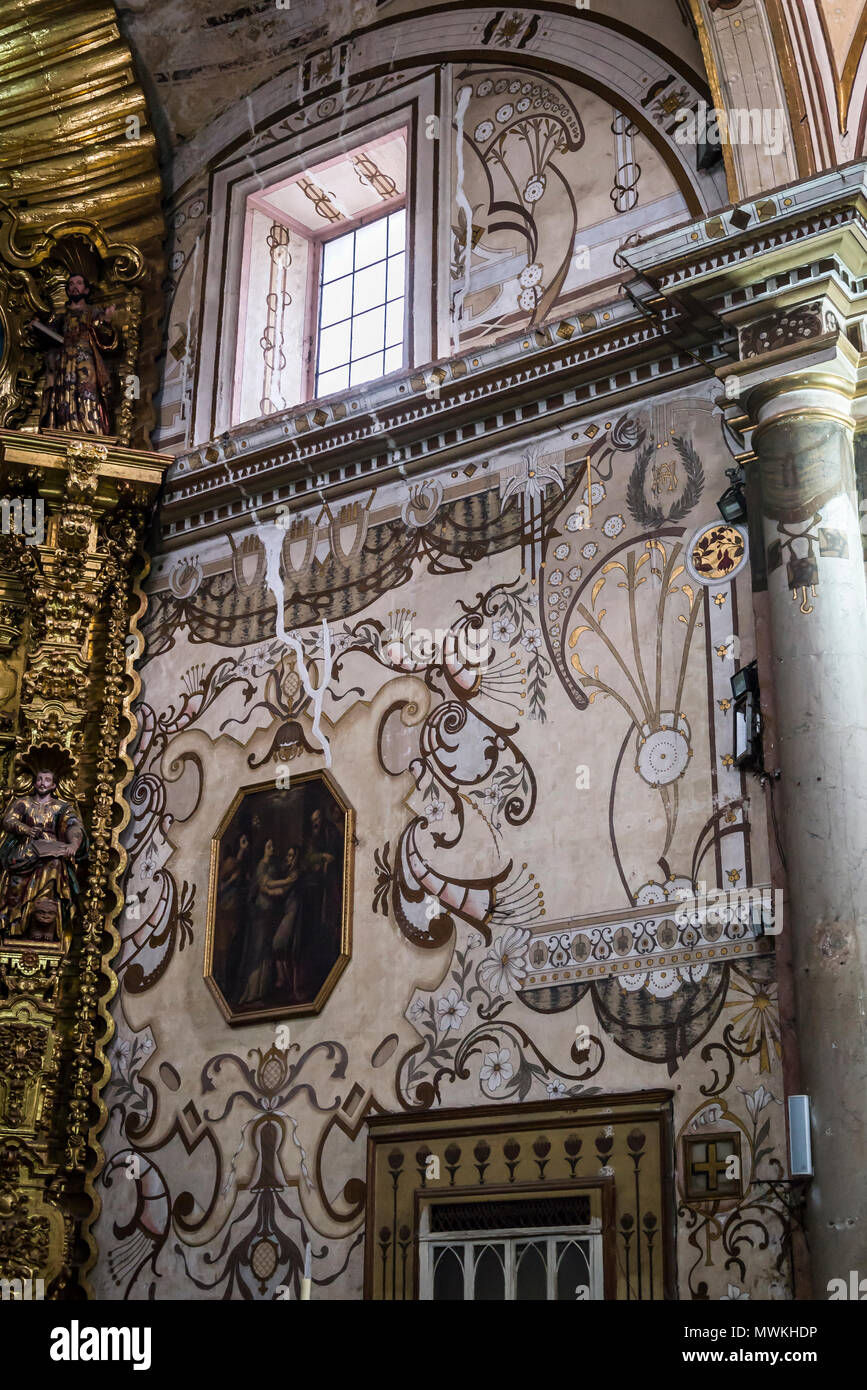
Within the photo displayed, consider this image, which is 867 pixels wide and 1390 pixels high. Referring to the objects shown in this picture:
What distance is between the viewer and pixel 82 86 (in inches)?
419

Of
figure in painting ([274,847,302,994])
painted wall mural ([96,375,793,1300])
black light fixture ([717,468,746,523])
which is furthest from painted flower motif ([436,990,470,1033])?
black light fixture ([717,468,746,523])

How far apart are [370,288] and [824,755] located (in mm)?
4667

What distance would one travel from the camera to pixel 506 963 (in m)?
7.69

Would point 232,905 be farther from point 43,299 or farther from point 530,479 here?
point 43,299

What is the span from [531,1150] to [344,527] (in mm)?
3563

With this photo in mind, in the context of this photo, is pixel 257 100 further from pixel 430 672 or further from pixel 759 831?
pixel 759 831

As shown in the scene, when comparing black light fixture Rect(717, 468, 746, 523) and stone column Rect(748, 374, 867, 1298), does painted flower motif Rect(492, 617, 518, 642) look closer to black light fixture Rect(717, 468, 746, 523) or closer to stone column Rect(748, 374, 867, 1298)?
black light fixture Rect(717, 468, 746, 523)

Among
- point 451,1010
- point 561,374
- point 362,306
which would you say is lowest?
point 451,1010

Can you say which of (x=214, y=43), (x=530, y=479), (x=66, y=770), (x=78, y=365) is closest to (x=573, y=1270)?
(x=530, y=479)

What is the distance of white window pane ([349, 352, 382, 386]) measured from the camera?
9.84 meters

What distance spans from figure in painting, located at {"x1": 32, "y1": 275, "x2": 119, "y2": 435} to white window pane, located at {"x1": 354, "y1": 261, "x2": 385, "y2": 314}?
1526mm

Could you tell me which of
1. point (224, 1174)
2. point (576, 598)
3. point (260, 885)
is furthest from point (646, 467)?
point (224, 1174)

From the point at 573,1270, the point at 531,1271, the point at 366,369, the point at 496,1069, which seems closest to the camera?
the point at 573,1270

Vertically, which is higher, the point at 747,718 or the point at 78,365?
the point at 78,365
